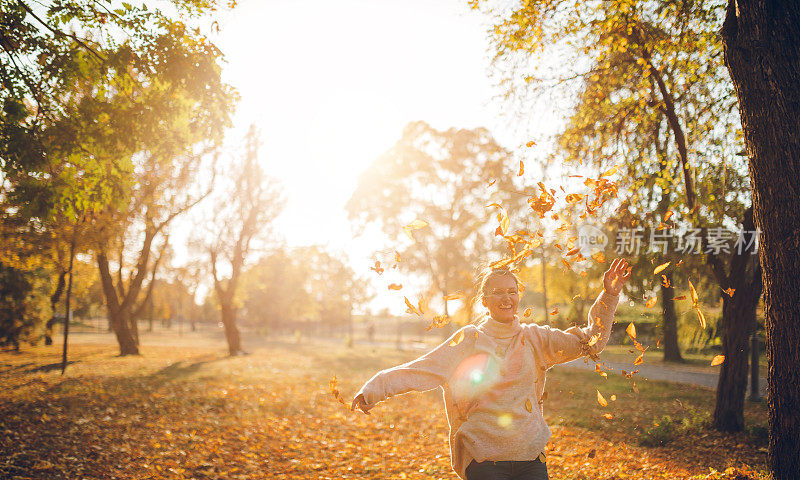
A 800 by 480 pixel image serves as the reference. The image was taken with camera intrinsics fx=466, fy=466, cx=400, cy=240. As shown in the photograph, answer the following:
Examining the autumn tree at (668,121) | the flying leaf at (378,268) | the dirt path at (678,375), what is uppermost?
the autumn tree at (668,121)

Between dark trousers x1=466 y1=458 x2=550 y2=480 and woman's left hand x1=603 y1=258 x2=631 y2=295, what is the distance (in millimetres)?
1541

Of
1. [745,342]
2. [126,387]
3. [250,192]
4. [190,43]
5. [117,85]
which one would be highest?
[250,192]

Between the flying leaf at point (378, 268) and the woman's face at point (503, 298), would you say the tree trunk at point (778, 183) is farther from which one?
the flying leaf at point (378, 268)

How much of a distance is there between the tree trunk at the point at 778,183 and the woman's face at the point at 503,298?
2.24 meters

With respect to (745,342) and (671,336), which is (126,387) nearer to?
(745,342)

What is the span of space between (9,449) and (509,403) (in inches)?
304

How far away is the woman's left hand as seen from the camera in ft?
12.9

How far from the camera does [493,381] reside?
137 inches

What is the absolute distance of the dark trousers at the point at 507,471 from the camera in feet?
10.8

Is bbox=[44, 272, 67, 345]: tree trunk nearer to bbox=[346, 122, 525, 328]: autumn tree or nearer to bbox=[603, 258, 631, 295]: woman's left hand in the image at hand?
bbox=[346, 122, 525, 328]: autumn tree

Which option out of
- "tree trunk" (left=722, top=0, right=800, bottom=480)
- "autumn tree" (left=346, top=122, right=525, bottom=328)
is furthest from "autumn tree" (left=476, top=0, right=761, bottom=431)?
"autumn tree" (left=346, top=122, right=525, bottom=328)

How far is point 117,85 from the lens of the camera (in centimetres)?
831

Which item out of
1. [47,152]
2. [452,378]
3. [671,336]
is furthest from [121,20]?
[671,336]

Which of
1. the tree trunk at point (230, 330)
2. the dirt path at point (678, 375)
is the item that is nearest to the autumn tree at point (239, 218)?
the tree trunk at point (230, 330)
